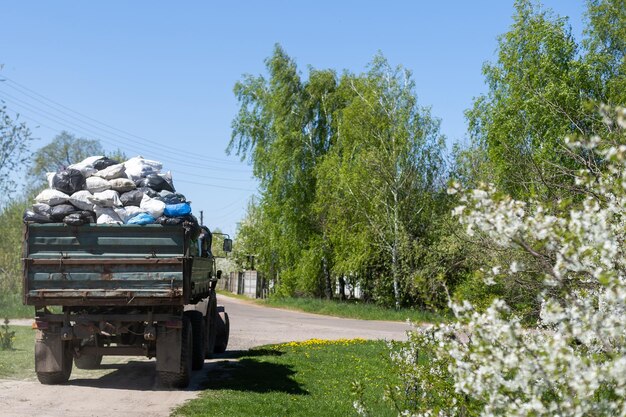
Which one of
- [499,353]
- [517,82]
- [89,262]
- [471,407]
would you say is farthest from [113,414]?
[517,82]

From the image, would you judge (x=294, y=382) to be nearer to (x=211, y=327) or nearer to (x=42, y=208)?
(x=211, y=327)

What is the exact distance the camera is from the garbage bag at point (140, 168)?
13469 mm

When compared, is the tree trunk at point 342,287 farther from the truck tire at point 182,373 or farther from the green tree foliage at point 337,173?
the truck tire at point 182,373

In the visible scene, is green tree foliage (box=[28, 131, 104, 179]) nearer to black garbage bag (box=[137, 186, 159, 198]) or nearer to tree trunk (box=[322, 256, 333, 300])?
tree trunk (box=[322, 256, 333, 300])

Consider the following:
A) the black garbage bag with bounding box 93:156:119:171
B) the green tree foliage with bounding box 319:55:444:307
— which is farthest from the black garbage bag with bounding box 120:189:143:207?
the green tree foliage with bounding box 319:55:444:307

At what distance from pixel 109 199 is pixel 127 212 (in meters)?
0.34

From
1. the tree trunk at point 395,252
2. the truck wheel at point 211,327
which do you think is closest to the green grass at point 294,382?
the truck wheel at point 211,327

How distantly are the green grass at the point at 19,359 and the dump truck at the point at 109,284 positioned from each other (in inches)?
62.5

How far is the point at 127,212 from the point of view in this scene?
12594 millimetres

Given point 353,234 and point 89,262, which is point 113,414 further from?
point 353,234

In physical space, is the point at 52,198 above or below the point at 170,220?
above

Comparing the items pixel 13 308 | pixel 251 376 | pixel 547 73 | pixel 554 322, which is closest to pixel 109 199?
pixel 251 376

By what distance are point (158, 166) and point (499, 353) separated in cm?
1057

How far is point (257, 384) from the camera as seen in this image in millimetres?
13000
